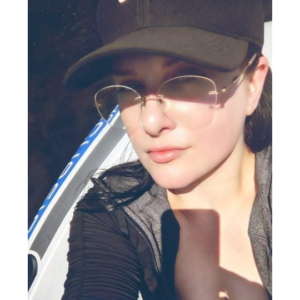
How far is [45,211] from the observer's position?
1.41 meters

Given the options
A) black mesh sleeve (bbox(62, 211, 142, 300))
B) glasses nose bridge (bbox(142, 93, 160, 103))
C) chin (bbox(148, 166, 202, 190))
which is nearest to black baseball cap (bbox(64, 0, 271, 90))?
glasses nose bridge (bbox(142, 93, 160, 103))

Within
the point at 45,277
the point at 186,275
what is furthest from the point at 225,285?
the point at 45,277

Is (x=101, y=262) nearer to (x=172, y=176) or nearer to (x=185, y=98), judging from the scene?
(x=172, y=176)

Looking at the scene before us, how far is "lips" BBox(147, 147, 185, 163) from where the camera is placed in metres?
0.79

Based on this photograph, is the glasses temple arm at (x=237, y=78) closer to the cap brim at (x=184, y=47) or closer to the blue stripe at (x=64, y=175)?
the cap brim at (x=184, y=47)

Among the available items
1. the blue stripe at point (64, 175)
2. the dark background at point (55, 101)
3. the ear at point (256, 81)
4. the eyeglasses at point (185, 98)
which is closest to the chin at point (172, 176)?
the eyeglasses at point (185, 98)

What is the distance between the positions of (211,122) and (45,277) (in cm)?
83

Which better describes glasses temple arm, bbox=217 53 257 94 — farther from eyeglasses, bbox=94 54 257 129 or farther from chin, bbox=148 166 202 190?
chin, bbox=148 166 202 190

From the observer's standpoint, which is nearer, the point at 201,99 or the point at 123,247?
the point at 201,99

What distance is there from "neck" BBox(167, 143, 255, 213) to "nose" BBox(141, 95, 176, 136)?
0.81 feet

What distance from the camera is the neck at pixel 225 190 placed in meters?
0.97

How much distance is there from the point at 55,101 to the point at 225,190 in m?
1.27

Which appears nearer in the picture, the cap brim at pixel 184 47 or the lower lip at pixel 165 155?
the cap brim at pixel 184 47
